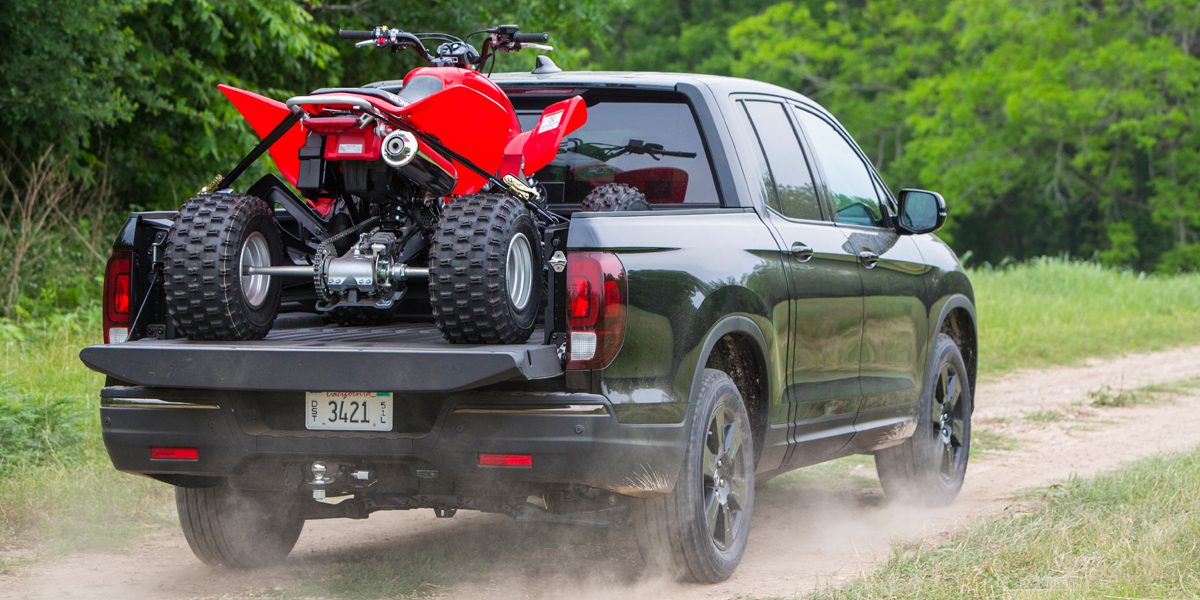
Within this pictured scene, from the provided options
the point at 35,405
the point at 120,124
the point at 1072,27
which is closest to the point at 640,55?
the point at 1072,27

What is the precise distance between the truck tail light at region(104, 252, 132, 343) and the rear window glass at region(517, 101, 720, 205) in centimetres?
158

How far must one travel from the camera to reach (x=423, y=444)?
460cm

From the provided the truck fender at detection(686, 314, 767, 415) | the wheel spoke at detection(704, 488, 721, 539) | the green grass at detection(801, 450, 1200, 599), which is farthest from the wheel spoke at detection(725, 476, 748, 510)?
the green grass at detection(801, 450, 1200, 599)

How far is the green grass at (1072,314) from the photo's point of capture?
46.9 ft

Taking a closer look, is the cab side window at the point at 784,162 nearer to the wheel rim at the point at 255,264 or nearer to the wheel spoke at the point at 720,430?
the wheel spoke at the point at 720,430

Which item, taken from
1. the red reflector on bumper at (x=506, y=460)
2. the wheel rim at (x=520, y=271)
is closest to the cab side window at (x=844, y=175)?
the wheel rim at (x=520, y=271)

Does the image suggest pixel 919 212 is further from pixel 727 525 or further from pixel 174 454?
pixel 174 454

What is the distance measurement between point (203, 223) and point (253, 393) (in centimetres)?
53

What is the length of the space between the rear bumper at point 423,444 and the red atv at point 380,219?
0.23m

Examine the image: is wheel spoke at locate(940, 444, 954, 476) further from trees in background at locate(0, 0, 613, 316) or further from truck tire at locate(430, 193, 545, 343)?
trees in background at locate(0, 0, 613, 316)

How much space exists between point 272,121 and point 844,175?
2729mm

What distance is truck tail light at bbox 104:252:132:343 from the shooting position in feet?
16.4

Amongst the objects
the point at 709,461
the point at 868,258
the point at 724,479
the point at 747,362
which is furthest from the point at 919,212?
the point at 709,461

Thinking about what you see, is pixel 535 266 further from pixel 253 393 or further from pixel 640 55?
pixel 640 55
